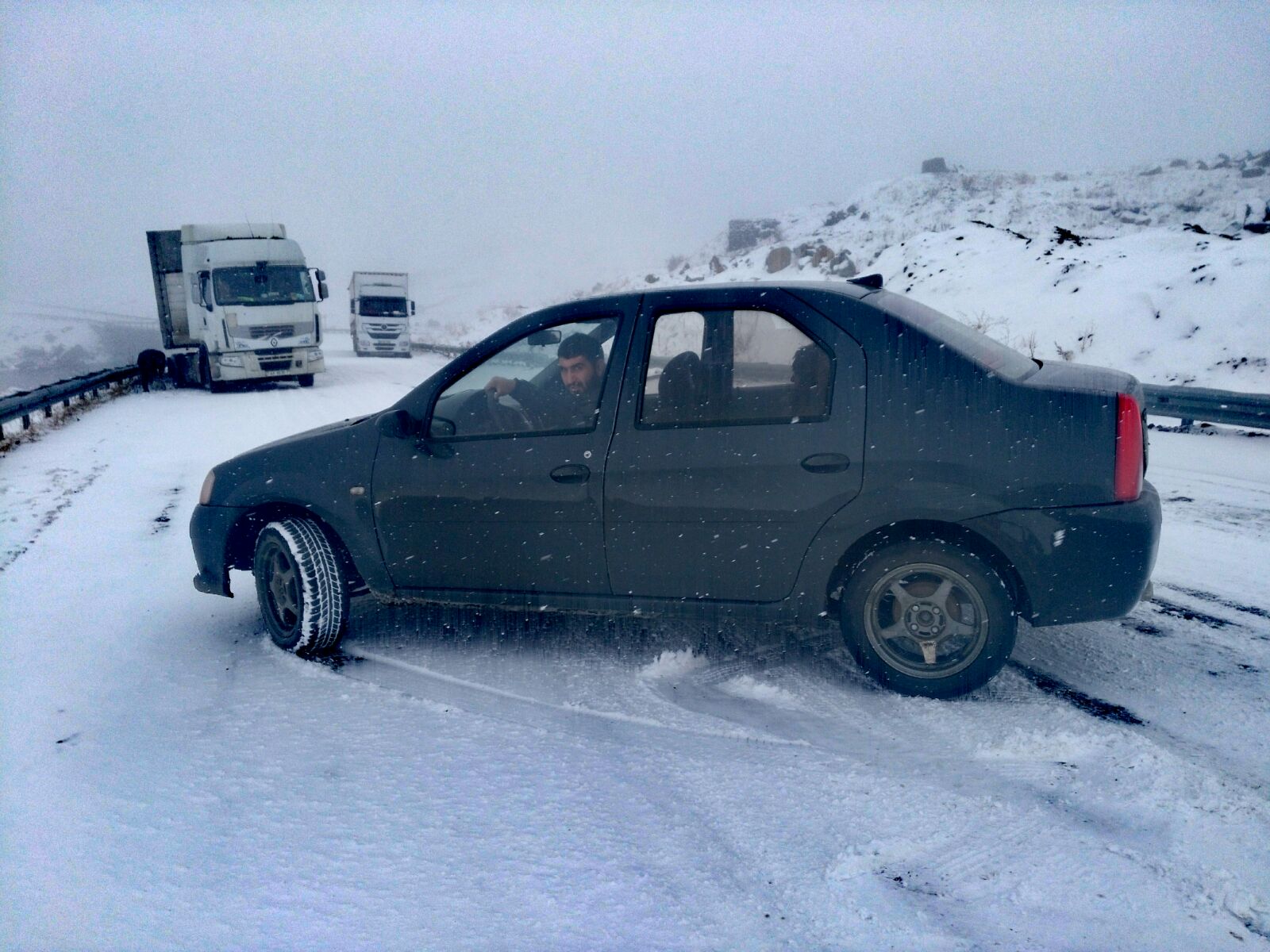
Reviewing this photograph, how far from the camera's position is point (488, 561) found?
163 inches

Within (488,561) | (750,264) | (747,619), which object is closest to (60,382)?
(488,561)

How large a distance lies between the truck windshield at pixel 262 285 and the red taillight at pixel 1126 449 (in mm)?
19463


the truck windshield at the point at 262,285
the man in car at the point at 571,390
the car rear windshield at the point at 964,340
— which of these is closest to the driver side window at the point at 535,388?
the man in car at the point at 571,390

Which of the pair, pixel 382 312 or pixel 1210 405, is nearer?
pixel 1210 405

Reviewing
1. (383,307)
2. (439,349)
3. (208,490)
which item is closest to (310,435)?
(208,490)

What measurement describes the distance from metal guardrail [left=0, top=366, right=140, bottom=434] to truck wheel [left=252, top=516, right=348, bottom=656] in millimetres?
9827

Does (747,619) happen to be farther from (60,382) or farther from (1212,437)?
(60,382)

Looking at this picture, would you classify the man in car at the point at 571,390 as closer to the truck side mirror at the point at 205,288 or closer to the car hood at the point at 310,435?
the car hood at the point at 310,435

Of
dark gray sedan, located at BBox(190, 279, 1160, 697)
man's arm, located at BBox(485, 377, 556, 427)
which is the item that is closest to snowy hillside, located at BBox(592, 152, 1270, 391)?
dark gray sedan, located at BBox(190, 279, 1160, 697)

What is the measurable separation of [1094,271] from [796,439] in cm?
1498

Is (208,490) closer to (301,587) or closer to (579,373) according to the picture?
(301,587)

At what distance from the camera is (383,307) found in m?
29.3

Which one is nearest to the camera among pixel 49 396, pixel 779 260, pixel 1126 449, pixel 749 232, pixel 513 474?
pixel 1126 449

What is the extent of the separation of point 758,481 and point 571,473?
0.85 meters
